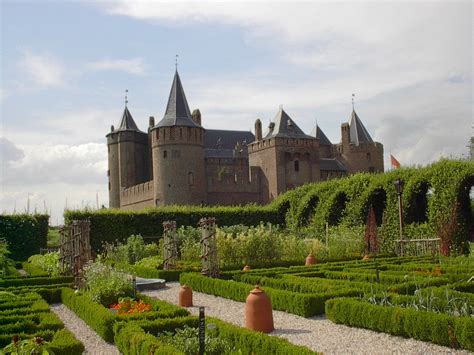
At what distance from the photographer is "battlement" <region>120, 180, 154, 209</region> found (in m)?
39.2

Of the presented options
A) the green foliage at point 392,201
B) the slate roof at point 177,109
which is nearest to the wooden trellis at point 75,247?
the green foliage at point 392,201

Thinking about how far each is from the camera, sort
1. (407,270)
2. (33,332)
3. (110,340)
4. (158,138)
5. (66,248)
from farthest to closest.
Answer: (158,138) → (66,248) → (407,270) → (110,340) → (33,332)

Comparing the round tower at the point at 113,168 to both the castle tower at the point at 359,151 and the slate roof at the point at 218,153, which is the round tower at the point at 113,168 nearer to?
the slate roof at the point at 218,153

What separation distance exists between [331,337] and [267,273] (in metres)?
5.01

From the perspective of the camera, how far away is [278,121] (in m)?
40.5

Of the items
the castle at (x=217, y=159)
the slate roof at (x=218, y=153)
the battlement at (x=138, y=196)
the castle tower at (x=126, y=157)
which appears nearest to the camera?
the castle at (x=217, y=159)

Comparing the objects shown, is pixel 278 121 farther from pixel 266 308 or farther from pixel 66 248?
pixel 266 308

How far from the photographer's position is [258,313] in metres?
7.29

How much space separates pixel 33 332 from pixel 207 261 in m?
5.92

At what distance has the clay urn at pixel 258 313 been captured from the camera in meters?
7.27

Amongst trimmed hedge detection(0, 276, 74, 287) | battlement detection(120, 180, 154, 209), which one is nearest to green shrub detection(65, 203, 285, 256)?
trimmed hedge detection(0, 276, 74, 287)

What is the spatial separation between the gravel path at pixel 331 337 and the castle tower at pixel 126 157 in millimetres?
36139

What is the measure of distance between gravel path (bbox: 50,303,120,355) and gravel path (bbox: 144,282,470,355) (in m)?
1.95

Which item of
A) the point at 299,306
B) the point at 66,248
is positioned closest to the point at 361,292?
the point at 299,306
